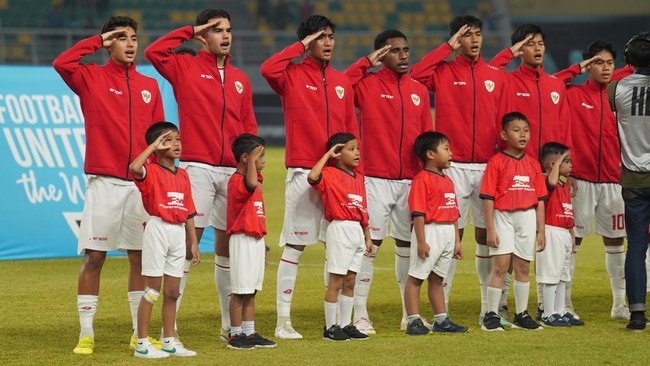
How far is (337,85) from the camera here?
8641 millimetres

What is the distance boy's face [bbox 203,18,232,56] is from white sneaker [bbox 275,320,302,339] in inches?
79.3

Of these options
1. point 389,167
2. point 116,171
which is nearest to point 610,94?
point 389,167

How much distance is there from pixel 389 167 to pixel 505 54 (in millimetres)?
1568

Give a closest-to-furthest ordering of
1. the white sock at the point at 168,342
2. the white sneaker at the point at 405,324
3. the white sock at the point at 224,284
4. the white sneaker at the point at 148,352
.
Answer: the white sneaker at the point at 148,352 < the white sock at the point at 168,342 < the white sock at the point at 224,284 < the white sneaker at the point at 405,324

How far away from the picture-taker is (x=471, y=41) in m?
9.06

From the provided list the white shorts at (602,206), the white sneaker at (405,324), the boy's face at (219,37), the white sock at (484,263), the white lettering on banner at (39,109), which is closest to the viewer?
the boy's face at (219,37)

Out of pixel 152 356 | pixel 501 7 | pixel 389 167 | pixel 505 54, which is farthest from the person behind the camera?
pixel 501 7

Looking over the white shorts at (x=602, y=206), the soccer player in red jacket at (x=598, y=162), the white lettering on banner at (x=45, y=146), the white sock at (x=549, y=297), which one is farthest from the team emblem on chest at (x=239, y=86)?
the white lettering on banner at (x=45, y=146)

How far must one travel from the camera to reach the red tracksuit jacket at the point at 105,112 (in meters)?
7.79

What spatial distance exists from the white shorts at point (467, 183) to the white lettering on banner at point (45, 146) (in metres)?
5.90

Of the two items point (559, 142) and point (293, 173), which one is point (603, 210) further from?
point (293, 173)

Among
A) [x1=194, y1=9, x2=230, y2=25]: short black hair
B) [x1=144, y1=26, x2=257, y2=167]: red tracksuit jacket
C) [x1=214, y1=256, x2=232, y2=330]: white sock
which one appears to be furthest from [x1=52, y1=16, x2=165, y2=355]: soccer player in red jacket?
[x1=214, y1=256, x2=232, y2=330]: white sock

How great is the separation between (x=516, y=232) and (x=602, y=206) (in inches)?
46.1

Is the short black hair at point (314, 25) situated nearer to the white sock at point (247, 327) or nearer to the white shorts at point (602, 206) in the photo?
the white sock at point (247, 327)
